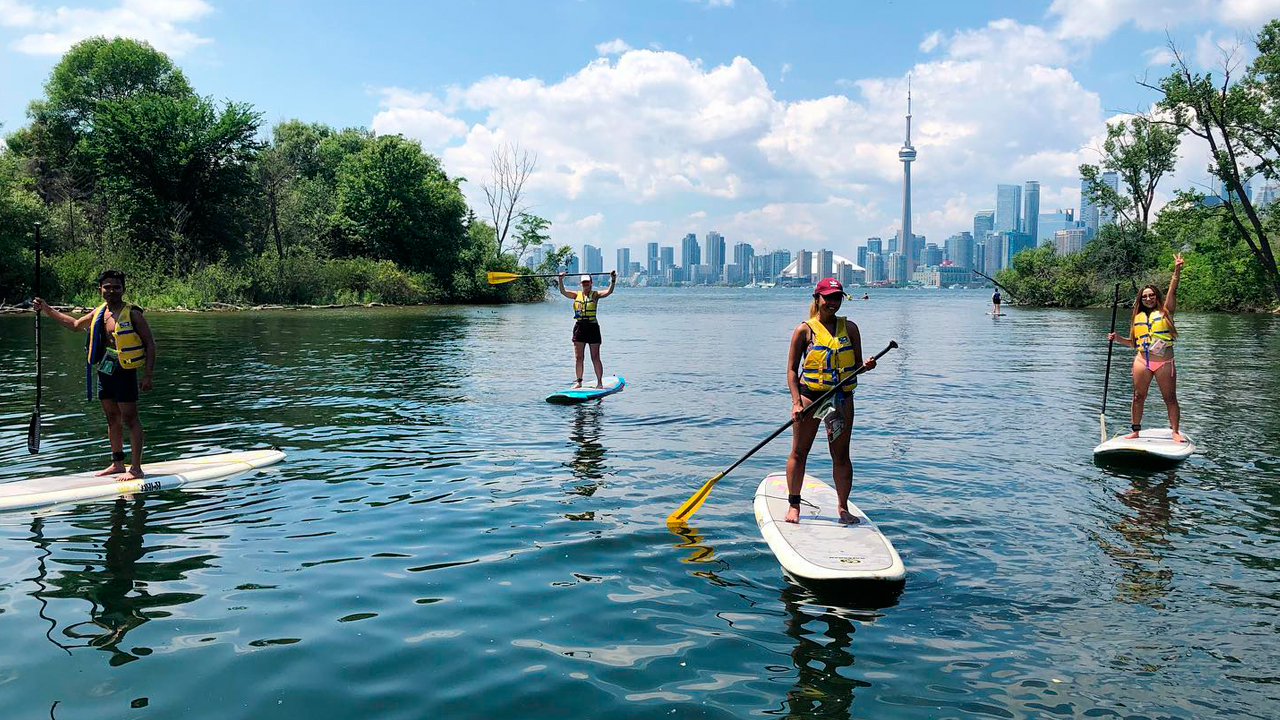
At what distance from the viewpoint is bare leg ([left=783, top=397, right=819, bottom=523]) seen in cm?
797

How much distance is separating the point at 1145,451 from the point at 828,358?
5.91 meters

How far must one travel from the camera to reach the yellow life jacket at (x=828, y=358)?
788 centimetres

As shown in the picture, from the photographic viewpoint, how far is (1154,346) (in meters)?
12.1

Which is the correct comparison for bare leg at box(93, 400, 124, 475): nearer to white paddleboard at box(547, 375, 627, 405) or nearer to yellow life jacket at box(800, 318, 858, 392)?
yellow life jacket at box(800, 318, 858, 392)

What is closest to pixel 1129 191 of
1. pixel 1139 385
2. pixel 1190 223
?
pixel 1190 223

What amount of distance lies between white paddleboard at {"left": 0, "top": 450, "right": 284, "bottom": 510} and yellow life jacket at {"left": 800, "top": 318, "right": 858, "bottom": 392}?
7.23m

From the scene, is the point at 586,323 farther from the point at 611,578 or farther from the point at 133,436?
the point at 611,578

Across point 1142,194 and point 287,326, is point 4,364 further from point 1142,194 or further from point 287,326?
point 1142,194

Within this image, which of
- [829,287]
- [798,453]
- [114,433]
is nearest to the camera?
[829,287]

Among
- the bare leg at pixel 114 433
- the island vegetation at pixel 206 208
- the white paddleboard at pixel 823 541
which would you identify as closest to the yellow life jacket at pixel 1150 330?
the white paddleboard at pixel 823 541

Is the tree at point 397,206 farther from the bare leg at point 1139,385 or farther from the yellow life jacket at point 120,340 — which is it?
the bare leg at point 1139,385

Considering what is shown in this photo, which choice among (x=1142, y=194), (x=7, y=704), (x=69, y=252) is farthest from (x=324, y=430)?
(x=1142, y=194)

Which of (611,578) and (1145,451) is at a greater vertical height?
(1145,451)

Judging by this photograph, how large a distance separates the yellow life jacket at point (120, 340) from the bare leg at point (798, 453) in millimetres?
7436
